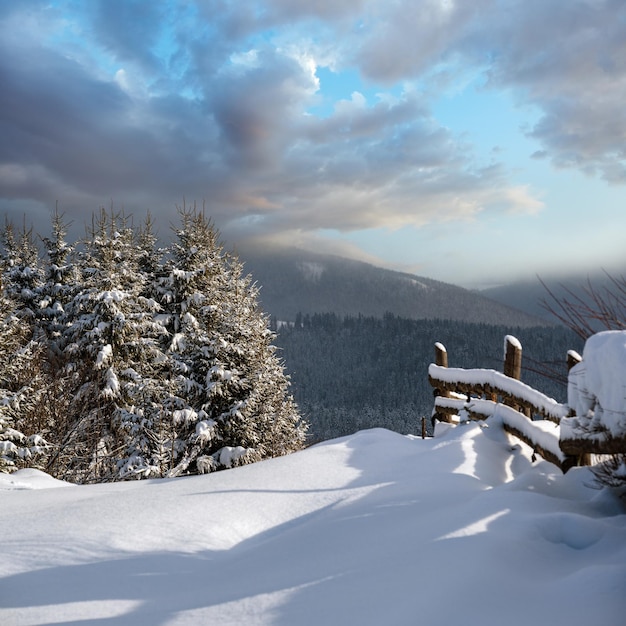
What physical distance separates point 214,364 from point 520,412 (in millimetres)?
12386

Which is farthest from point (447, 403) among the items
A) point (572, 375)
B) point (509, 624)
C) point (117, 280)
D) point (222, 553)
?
point (117, 280)

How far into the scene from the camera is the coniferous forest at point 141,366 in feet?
56.3

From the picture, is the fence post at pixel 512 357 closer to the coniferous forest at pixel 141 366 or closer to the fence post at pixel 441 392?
the fence post at pixel 441 392

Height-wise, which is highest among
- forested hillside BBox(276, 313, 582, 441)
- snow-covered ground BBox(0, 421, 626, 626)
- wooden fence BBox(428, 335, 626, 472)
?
wooden fence BBox(428, 335, 626, 472)

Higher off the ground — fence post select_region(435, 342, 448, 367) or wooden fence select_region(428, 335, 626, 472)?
fence post select_region(435, 342, 448, 367)

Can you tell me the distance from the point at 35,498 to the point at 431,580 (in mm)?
4580

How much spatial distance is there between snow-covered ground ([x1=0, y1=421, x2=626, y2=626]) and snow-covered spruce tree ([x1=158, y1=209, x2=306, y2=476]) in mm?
10881

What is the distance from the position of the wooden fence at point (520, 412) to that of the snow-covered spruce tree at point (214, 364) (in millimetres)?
9249

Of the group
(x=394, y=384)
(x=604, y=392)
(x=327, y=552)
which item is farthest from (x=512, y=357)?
(x=394, y=384)

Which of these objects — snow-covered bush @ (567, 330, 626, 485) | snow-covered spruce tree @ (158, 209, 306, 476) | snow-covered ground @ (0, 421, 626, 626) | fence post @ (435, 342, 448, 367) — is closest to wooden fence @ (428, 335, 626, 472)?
snow-covered bush @ (567, 330, 626, 485)

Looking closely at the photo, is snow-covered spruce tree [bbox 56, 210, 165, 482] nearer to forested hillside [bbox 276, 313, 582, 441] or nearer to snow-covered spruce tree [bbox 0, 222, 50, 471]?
snow-covered spruce tree [bbox 0, 222, 50, 471]

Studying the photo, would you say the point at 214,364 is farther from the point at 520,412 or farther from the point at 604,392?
the point at 604,392

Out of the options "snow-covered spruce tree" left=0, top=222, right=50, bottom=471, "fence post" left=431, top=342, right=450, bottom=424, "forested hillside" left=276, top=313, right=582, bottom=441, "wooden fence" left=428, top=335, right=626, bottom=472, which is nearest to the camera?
"wooden fence" left=428, top=335, right=626, bottom=472

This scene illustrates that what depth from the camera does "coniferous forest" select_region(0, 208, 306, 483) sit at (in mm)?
17156
